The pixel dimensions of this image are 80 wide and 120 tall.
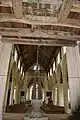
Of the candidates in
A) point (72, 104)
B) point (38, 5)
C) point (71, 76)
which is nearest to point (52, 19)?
point (38, 5)

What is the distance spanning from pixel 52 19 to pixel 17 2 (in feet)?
5.38

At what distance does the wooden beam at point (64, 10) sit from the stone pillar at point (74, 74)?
7.66 feet

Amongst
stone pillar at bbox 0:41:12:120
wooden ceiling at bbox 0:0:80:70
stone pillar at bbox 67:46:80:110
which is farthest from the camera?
stone pillar at bbox 67:46:80:110

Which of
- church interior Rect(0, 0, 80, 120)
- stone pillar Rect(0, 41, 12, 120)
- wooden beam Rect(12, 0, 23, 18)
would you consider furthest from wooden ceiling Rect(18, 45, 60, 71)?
wooden beam Rect(12, 0, 23, 18)

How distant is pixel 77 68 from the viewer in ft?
22.3

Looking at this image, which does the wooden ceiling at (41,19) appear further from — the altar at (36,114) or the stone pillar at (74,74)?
the altar at (36,114)

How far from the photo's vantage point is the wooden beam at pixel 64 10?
398 centimetres

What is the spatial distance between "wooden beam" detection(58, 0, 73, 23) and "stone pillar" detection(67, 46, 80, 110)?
2333 mm

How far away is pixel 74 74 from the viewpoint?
22.2 ft

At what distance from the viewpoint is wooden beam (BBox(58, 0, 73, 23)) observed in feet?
13.1

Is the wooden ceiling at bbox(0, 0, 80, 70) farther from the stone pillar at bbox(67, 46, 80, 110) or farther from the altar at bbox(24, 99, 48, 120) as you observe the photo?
the altar at bbox(24, 99, 48, 120)

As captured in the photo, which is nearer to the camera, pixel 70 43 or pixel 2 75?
pixel 2 75

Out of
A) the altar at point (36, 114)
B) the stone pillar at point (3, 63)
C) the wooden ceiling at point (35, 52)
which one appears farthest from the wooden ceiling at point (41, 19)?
the wooden ceiling at point (35, 52)

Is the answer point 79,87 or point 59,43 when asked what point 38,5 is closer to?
point 59,43
